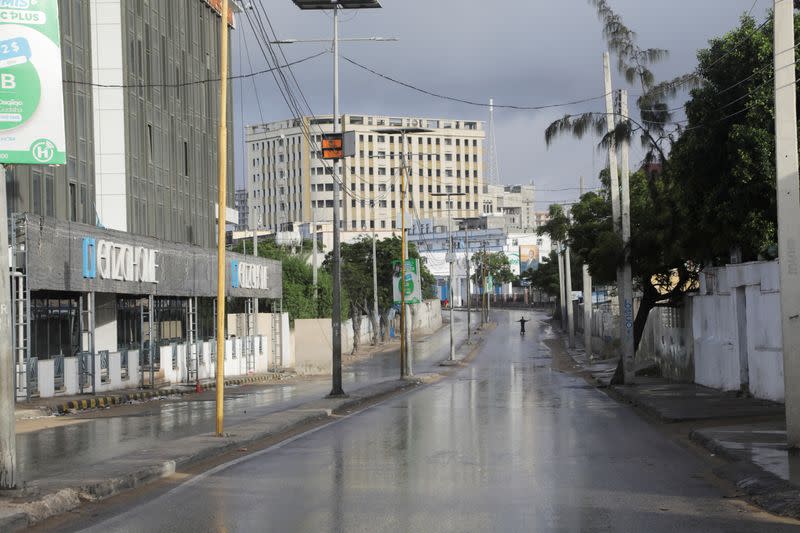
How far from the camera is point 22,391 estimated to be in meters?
28.3

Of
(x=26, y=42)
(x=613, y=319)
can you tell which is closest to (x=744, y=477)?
(x=26, y=42)

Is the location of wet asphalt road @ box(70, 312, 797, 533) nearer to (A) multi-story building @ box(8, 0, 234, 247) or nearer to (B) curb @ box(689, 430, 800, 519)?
(B) curb @ box(689, 430, 800, 519)

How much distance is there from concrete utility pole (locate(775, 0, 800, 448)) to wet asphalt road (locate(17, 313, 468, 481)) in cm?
971

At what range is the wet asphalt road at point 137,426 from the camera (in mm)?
16406

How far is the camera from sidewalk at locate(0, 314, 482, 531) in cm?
1202

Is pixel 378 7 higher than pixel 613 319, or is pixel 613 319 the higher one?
pixel 378 7

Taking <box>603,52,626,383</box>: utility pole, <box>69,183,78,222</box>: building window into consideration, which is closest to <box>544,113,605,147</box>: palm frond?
<box>603,52,626,383</box>: utility pole

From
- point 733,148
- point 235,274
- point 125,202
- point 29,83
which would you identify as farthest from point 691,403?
point 125,202

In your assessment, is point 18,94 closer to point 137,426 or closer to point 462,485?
point 462,485

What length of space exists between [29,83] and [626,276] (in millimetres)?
23362

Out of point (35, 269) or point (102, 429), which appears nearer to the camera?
point (102, 429)

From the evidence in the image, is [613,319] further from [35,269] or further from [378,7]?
[35,269]

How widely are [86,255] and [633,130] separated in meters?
16.7

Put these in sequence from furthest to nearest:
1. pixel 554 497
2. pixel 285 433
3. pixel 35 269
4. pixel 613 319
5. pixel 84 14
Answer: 1. pixel 613 319
2. pixel 84 14
3. pixel 35 269
4. pixel 285 433
5. pixel 554 497
